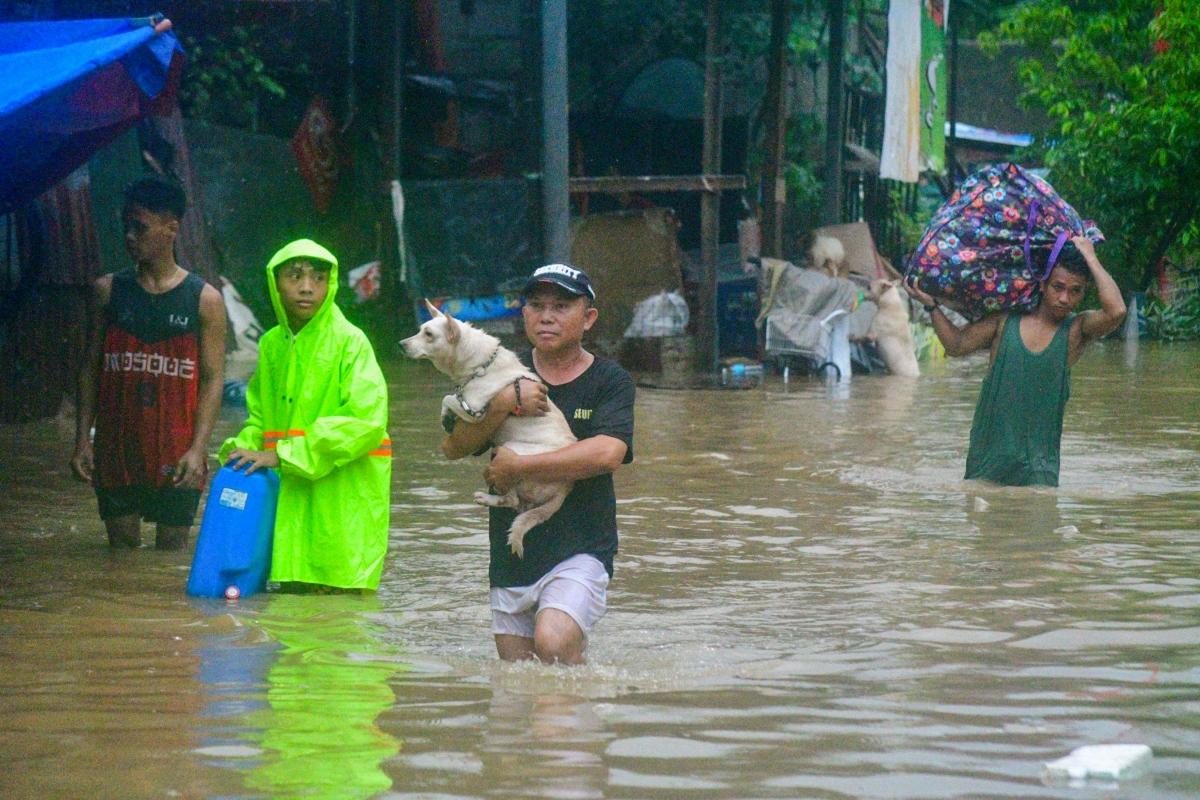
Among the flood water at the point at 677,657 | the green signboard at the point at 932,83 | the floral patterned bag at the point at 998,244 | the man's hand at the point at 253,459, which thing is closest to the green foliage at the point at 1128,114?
the green signboard at the point at 932,83

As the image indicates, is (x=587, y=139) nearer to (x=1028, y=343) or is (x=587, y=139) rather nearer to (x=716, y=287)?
(x=716, y=287)

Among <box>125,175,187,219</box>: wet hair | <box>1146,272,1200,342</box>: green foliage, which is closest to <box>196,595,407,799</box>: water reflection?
<box>125,175,187,219</box>: wet hair

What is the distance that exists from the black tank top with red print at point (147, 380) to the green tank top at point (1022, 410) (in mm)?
4290

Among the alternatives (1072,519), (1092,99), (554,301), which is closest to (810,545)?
(1072,519)

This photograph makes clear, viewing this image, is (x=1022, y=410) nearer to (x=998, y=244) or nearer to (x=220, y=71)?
(x=998, y=244)

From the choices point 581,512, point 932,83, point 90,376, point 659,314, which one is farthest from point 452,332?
point 932,83

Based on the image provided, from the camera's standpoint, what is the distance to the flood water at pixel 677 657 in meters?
3.88

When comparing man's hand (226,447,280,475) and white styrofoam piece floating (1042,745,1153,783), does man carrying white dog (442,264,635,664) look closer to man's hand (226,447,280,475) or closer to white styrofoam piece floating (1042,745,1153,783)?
man's hand (226,447,280,475)

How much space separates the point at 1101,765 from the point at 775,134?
14.8 metres

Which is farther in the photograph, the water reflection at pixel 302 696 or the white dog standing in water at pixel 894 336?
the white dog standing in water at pixel 894 336

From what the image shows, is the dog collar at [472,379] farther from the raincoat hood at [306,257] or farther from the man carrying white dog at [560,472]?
the raincoat hood at [306,257]

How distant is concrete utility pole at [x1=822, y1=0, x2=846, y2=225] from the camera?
65.1 ft

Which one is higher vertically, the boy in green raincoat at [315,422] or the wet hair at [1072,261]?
the wet hair at [1072,261]

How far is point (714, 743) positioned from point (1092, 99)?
22413mm
